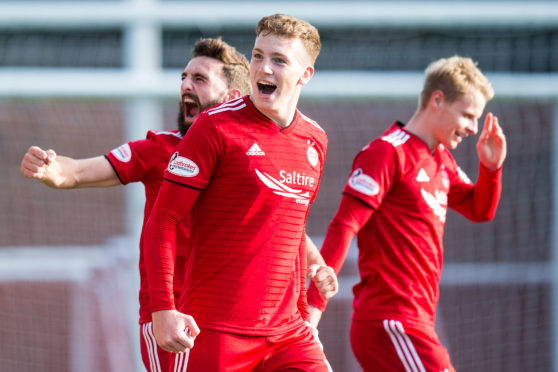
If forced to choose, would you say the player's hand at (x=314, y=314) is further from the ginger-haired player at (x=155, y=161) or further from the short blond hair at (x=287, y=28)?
the short blond hair at (x=287, y=28)

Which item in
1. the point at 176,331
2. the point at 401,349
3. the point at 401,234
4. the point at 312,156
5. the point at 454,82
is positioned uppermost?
the point at 454,82

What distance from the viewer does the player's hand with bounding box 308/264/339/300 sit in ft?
10.0

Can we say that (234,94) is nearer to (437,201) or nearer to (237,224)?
(237,224)

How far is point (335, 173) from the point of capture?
863 centimetres

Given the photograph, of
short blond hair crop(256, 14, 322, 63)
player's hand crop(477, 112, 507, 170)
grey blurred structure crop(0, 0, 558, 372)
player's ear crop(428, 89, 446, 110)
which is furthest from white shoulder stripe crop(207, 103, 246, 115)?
grey blurred structure crop(0, 0, 558, 372)

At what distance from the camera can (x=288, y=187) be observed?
9.47 feet

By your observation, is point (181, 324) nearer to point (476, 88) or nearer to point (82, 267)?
point (476, 88)

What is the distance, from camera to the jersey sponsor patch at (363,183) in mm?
3688

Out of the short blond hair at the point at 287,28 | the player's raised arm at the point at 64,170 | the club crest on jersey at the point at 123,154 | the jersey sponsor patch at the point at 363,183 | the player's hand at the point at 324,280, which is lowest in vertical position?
the player's hand at the point at 324,280

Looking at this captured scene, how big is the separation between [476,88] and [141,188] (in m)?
2.88

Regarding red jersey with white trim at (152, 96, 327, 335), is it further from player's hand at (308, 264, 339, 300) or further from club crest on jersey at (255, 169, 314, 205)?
player's hand at (308, 264, 339, 300)

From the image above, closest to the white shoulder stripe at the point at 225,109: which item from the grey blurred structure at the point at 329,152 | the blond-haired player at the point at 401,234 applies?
the blond-haired player at the point at 401,234

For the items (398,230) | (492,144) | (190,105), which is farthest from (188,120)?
(492,144)

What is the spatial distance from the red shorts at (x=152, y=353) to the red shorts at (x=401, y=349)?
97 centimetres
